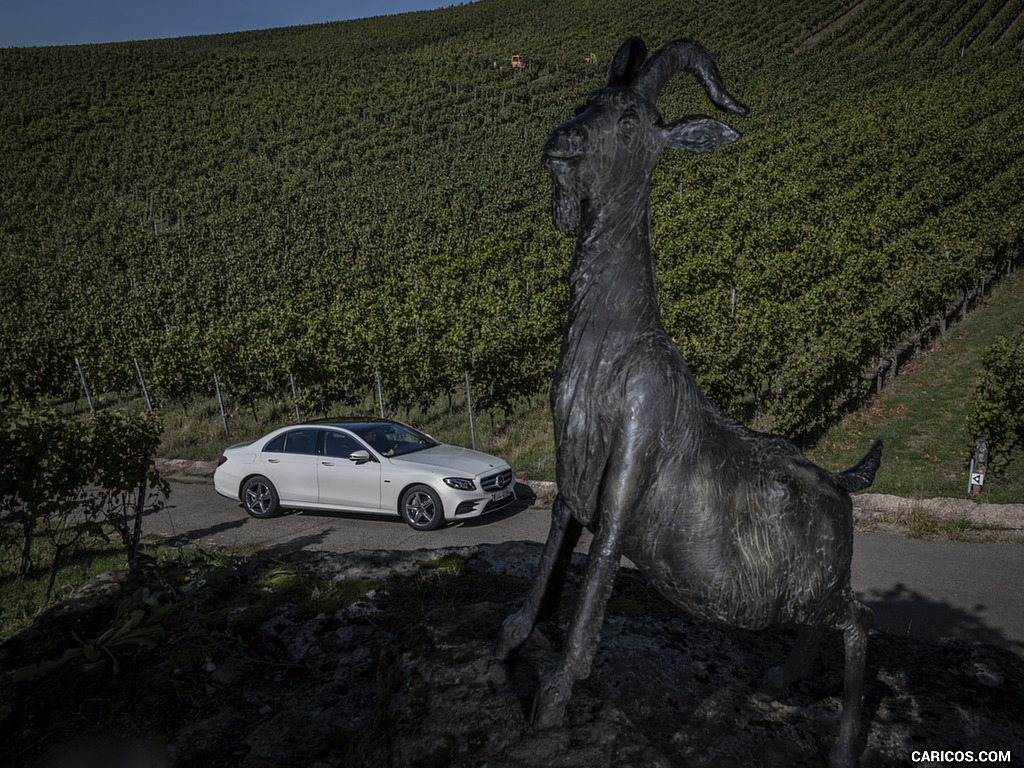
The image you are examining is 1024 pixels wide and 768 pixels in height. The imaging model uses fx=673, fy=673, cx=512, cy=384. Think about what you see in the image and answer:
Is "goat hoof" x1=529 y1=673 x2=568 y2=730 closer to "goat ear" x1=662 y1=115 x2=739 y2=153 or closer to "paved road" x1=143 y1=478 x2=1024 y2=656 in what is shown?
"goat ear" x1=662 y1=115 x2=739 y2=153

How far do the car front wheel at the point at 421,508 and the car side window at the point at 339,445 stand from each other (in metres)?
1.08

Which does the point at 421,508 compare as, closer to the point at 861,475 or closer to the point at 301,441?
the point at 301,441

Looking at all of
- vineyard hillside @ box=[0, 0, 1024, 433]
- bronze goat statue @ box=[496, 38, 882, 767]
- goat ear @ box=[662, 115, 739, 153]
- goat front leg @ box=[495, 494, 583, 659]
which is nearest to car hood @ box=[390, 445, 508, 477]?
vineyard hillside @ box=[0, 0, 1024, 433]

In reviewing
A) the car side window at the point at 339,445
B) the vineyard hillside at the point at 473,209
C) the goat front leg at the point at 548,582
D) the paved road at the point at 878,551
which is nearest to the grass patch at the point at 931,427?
the vineyard hillside at the point at 473,209

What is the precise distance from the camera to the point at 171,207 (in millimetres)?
49938

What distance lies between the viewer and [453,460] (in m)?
9.93

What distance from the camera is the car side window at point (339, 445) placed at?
10047 mm

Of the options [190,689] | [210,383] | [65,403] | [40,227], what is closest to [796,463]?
[190,689]

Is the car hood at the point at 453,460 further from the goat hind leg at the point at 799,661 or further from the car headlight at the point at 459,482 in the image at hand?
the goat hind leg at the point at 799,661

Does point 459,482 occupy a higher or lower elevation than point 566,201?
lower

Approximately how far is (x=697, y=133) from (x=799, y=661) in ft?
6.89

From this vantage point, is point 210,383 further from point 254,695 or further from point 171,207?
point 171,207

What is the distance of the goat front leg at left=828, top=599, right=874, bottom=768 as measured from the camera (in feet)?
8.13

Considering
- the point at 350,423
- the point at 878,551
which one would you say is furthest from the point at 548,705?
the point at 350,423
